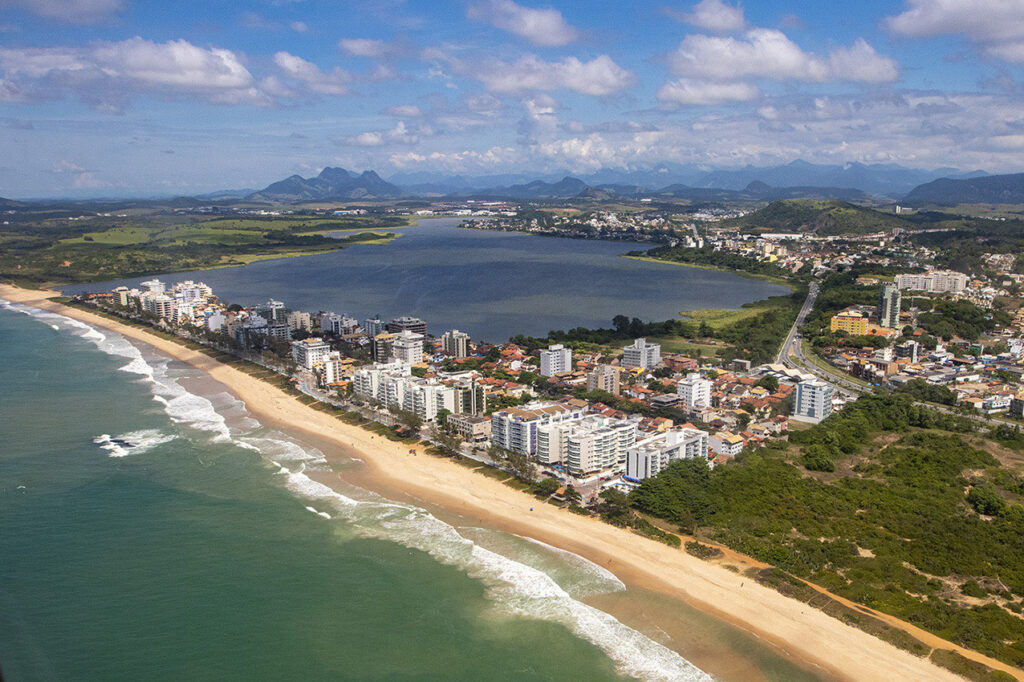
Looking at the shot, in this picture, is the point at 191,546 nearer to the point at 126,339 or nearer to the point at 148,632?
the point at 148,632

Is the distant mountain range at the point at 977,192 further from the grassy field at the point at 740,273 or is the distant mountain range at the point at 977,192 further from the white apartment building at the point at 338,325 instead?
the white apartment building at the point at 338,325

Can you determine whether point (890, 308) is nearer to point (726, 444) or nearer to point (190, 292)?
point (726, 444)

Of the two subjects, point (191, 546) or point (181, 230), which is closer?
point (191, 546)

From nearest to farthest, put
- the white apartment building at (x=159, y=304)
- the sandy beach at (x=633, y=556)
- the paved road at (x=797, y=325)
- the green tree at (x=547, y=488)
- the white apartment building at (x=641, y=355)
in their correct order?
the sandy beach at (x=633, y=556)
the green tree at (x=547, y=488)
the white apartment building at (x=641, y=355)
the paved road at (x=797, y=325)
the white apartment building at (x=159, y=304)

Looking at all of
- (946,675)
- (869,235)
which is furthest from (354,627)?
(869,235)

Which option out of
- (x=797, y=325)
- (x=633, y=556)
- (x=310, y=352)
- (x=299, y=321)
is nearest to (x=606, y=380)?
(x=633, y=556)

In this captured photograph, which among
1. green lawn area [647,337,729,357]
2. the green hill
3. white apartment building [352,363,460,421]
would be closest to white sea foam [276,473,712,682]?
white apartment building [352,363,460,421]

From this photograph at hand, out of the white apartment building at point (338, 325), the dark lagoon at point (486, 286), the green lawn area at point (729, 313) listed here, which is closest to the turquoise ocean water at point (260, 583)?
the white apartment building at point (338, 325)

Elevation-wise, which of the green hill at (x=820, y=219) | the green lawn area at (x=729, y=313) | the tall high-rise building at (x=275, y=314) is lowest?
the green lawn area at (x=729, y=313)
